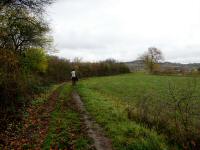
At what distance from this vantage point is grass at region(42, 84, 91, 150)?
7.75 m

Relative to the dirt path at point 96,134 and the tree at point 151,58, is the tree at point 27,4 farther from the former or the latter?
the tree at point 151,58

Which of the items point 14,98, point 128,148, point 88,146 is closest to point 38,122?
point 14,98

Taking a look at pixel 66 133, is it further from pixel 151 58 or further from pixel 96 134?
pixel 151 58

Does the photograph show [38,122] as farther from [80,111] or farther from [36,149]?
[36,149]

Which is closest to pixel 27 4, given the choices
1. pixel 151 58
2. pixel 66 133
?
pixel 66 133

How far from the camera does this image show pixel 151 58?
114 meters

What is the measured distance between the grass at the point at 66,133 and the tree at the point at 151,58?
103m

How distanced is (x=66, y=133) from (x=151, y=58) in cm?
10906

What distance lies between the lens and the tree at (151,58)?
113 meters

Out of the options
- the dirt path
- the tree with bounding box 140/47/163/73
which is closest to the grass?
the dirt path

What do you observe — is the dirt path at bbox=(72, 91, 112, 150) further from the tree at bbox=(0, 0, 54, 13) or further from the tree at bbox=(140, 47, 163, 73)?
the tree at bbox=(140, 47, 163, 73)

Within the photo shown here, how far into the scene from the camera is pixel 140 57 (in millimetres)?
118938

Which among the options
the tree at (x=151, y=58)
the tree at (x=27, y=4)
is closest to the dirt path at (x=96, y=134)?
the tree at (x=27, y=4)

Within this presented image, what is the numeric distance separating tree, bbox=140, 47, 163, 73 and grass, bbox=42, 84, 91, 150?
103223 mm
